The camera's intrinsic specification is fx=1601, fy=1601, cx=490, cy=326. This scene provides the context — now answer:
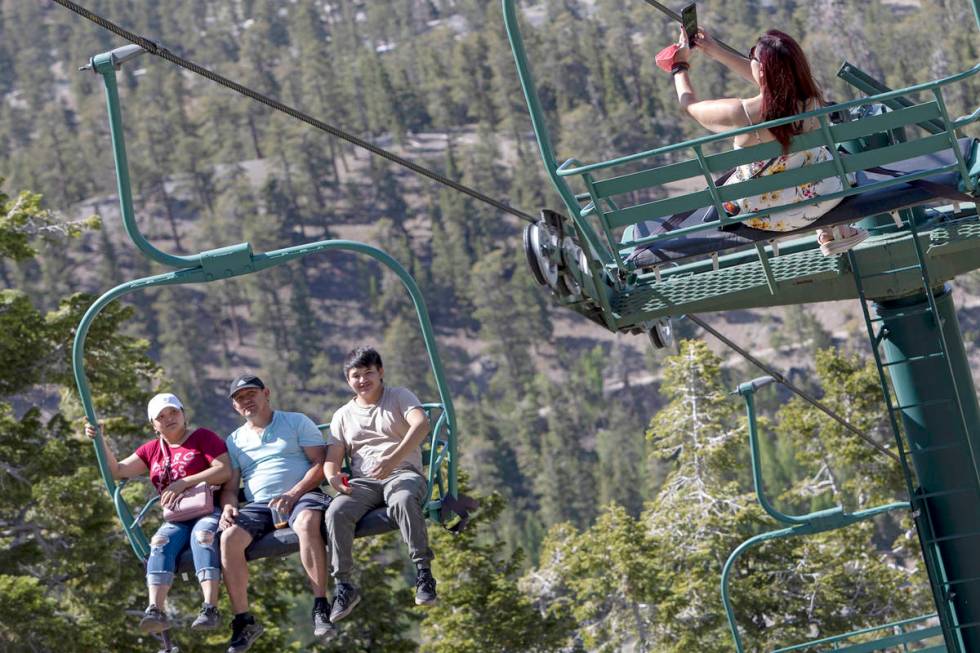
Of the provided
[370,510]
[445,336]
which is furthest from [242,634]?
[445,336]

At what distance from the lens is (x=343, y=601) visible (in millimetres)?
6609

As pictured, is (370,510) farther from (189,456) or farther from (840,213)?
(840,213)

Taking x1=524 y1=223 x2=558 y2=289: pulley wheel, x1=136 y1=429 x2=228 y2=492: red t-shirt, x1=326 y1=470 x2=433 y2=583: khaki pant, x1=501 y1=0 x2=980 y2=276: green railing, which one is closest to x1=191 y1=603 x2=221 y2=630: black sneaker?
x1=326 y1=470 x2=433 y2=583: khaki pant

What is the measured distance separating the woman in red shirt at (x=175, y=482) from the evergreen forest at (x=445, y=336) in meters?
7.99

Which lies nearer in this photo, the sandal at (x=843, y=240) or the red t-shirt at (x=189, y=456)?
the sandal at (x=843, y=240)

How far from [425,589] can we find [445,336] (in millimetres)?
119536

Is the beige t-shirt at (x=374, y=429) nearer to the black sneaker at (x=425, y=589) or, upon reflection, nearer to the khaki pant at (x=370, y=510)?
the khaki pant at (x=370, y=510)

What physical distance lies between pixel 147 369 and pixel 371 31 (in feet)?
522

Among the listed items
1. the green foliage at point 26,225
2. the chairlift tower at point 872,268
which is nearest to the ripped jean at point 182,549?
the chairlift tower at point 872,268

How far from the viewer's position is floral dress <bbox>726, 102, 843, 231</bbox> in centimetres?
604

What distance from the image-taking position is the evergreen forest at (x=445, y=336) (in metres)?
17.7

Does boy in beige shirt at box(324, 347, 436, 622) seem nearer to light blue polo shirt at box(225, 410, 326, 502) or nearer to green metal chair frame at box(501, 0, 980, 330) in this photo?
light blue polo shirt at box(225, 410, 326, 502)

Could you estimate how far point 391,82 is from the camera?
146m

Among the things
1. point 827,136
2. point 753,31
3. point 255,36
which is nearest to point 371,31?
point 255,36
